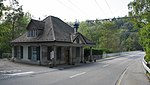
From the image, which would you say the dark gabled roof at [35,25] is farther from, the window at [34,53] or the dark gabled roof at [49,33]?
the window at [34,53]

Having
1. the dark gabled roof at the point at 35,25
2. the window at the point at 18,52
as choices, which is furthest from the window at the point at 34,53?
the dark gabled roof at the point at 35,25

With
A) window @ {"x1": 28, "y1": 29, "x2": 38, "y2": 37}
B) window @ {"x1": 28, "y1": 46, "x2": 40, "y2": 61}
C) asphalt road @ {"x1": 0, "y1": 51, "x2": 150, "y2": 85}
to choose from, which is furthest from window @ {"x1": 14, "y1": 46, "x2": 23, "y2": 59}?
asphalt road @ {"x1": 0, "y1": 51, "x2": 150, "y2": 85}

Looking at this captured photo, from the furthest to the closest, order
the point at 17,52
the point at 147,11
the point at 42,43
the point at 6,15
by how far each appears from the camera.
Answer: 1. the point at 6,15
2. the point at 17,52
3. the point at 42,43
4. the point at 147,11

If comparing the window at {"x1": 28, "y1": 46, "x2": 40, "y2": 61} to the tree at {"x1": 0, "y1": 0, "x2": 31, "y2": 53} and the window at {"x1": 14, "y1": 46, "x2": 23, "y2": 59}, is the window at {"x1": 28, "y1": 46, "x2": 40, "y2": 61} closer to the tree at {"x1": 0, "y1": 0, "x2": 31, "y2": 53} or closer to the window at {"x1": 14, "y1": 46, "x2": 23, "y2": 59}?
the window at {"x1": 14, "y1": 46, "x2": 23, "y2": 59}

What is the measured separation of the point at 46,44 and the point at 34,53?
11.7ft

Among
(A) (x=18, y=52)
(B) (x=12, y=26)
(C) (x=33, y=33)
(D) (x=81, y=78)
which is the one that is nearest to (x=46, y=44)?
(C) (x=33, y=33)

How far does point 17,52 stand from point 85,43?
11.7m

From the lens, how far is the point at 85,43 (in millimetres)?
34469

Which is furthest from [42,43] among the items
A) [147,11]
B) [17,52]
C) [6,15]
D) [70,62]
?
[6,15]

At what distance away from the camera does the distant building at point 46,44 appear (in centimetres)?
2758

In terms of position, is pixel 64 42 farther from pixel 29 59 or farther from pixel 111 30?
pixel 111 30

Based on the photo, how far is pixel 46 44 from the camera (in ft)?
88.9

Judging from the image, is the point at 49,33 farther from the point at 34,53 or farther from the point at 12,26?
the point at 12,26

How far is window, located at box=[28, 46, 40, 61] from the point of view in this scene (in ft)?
94.8
